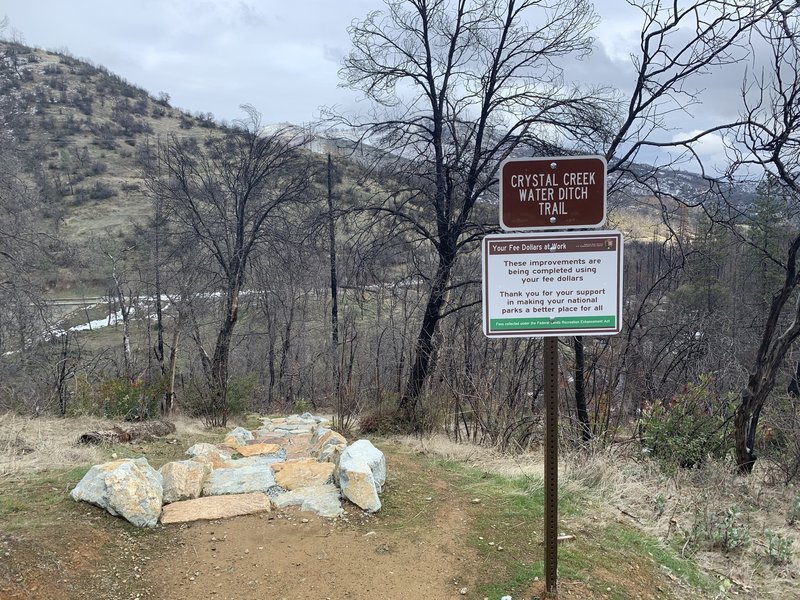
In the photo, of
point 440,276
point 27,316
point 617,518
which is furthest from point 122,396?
point 617,518

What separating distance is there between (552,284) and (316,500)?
2649mm

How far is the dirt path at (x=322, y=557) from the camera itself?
3.14 m

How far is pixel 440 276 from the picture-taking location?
353 inches

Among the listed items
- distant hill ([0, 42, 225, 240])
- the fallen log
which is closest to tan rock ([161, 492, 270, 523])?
the fallen log

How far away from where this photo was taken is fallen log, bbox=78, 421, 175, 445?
627 centimetres

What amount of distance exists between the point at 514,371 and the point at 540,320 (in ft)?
18.5

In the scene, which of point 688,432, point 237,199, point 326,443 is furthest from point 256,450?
point 237,199

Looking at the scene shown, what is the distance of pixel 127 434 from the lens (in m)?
6.71

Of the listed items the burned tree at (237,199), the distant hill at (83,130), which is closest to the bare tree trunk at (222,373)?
the burned tree at (237,199)

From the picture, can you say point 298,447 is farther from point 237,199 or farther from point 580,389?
point 237,199

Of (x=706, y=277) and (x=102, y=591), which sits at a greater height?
(x=706, y=277)

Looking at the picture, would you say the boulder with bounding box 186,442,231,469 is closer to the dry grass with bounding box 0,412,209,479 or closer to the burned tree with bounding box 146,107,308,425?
the dry grass with bounding box 0,412,209,479

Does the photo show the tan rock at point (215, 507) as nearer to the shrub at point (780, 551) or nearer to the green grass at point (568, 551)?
the green grass at point (568, 551)

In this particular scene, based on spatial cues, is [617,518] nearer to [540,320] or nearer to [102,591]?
[540,320]
